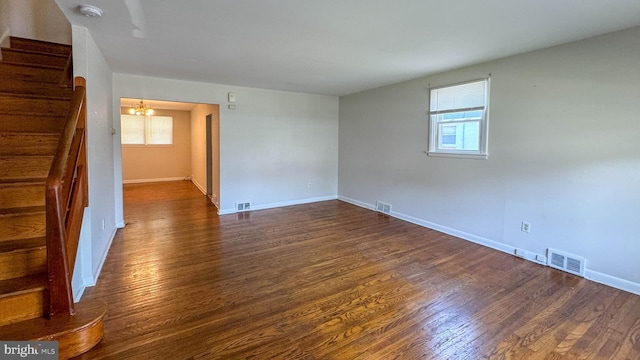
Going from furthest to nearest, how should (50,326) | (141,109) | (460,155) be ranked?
(141,109) < (460,155) < (50,326)

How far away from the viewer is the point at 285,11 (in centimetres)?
234

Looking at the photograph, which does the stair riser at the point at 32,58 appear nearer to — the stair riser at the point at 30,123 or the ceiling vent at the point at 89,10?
the stair riser at the point at 30,123

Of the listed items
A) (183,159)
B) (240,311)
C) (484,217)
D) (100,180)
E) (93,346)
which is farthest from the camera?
(183,159)

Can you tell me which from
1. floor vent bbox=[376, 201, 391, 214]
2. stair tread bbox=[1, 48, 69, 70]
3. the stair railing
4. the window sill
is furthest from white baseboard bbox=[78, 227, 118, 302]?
the window sill

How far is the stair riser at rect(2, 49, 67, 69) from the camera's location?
312 cm

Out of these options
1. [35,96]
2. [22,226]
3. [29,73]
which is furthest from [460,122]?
[29,73]

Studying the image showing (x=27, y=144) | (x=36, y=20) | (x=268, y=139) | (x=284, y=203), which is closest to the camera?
(x=27, y=144)

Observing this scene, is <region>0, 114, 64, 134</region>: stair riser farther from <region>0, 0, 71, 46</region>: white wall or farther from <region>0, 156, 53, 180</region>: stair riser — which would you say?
<region>0, 0, 71, 46</region>: white wall

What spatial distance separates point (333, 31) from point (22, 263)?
294 cm

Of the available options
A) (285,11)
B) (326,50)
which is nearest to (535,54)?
(326,50)

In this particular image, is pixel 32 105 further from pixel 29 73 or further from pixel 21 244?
pixel 21 244

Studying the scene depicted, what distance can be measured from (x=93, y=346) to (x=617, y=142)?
4531 mm

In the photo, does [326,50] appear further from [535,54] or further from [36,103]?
[36,103]

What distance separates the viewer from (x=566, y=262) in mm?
3148
